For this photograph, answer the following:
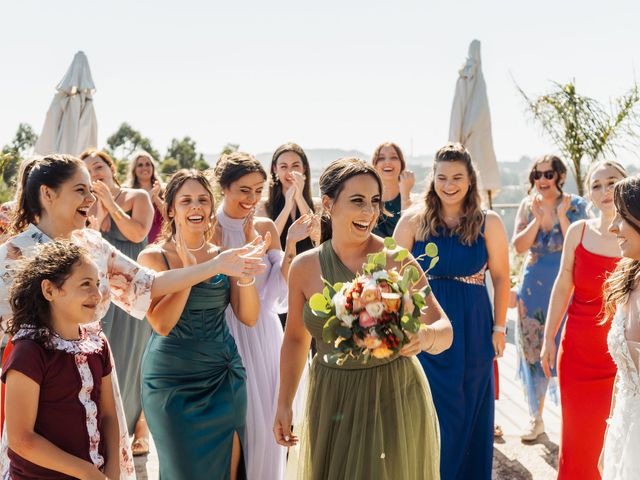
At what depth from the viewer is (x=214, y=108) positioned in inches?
1040

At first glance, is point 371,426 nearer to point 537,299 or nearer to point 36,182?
point 36,182

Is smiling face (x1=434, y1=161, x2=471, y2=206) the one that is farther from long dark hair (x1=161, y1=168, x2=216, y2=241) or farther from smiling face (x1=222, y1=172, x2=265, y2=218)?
long dark hair (x1=161, y1=168, x2=216, y2=241)

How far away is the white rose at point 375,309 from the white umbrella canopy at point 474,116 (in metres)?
6.94

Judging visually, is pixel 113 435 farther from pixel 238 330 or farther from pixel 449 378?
pixel 449 378

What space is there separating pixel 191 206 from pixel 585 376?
9.16 ft

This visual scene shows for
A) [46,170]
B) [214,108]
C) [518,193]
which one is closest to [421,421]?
[46,170]

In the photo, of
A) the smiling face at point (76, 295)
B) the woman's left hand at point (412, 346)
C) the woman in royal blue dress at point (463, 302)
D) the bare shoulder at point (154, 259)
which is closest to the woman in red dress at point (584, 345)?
the woman in royal blue dress at point (463, 302)

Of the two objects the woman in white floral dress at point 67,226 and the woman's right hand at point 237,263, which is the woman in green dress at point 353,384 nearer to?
the woman's right hand at point 237,263

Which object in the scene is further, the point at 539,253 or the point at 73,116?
the point at 73,116

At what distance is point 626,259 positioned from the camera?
131 inches

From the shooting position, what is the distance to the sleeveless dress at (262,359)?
4445mm

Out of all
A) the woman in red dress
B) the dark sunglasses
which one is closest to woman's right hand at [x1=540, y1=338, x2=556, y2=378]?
the woman in red dress

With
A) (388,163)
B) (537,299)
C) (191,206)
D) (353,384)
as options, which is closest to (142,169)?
(388,163)

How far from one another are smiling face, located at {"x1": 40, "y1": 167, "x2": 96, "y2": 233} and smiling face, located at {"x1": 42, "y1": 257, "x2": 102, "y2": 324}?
22.0 inches
